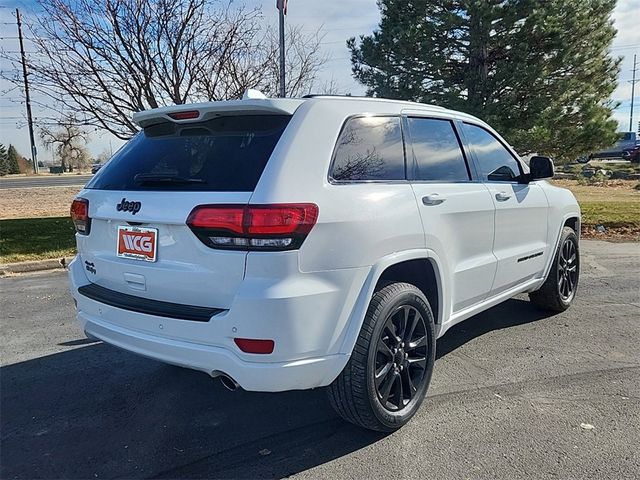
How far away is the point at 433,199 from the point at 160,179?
1590 millimetres

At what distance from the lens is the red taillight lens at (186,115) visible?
9.46ft

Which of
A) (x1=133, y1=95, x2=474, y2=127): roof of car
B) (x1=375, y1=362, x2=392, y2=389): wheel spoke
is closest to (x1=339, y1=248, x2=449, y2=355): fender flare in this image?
(x1=375, y1=362, x2=392, y2=389): wheel spoke

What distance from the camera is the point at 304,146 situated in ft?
8.72

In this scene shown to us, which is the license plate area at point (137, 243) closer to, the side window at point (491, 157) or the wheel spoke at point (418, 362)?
the wheel spoke at point (418, 362)

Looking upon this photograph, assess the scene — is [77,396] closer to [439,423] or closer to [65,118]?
[439,423]

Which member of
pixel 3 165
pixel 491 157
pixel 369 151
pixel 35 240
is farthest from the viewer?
pixel 3 165

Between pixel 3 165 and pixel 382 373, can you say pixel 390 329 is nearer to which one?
pixel 382 373

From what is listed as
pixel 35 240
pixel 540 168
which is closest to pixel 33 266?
pixel 35 240

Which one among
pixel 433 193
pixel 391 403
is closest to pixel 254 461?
pixel 391 403

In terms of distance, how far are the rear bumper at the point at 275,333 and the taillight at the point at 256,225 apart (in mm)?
175

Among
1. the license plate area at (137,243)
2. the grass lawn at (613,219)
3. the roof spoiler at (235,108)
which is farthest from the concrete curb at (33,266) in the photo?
the grass lawn at (613,219)

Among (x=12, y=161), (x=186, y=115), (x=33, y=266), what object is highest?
(x=12, y=161)

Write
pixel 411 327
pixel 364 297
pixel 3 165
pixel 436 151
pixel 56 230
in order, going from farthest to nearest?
pixel 3 165
pixel 56 230
pixel 436 151
pixel 411 327
pixel 364 297

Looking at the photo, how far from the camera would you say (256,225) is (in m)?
2.40
